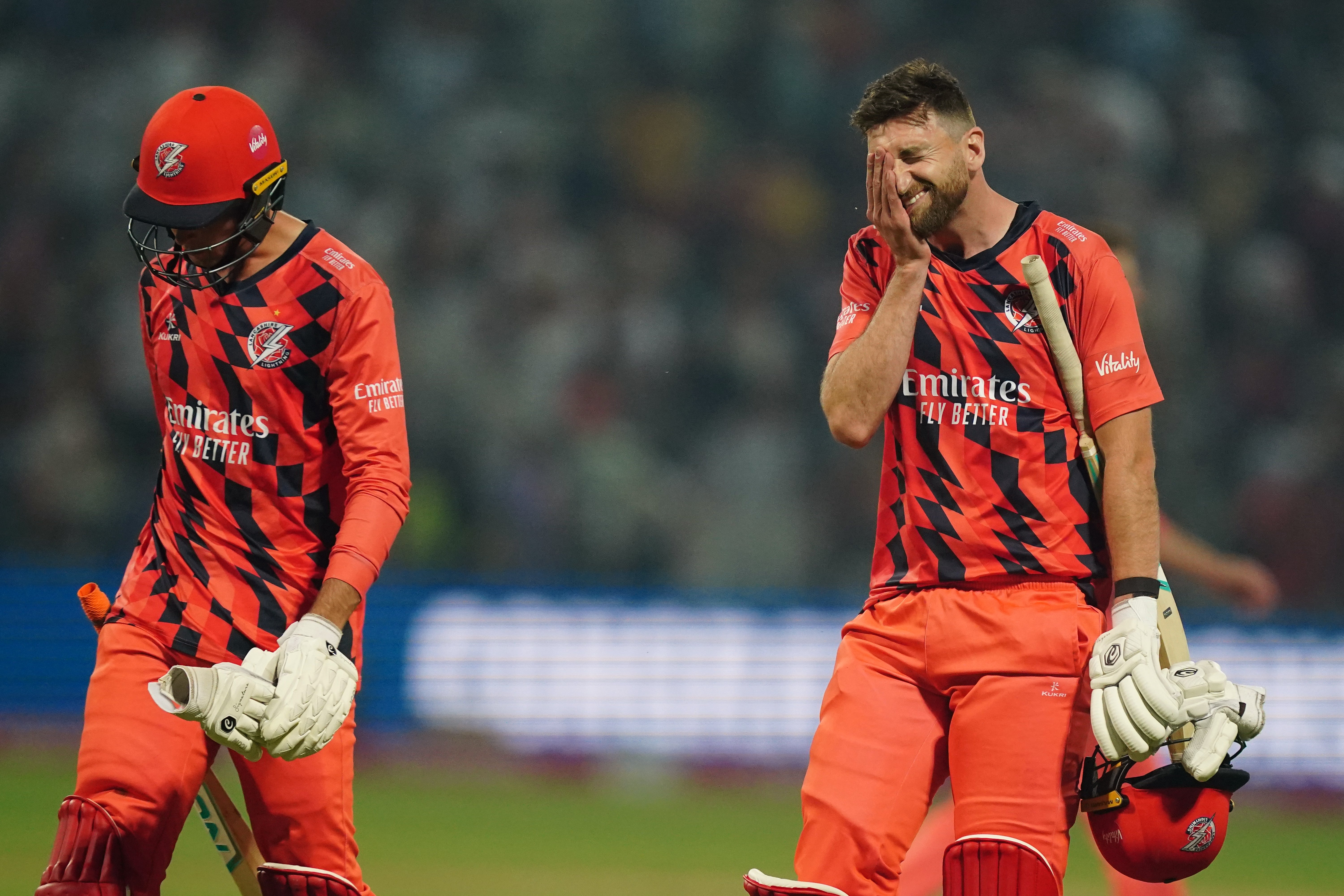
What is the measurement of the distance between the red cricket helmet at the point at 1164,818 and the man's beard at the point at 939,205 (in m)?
1.32

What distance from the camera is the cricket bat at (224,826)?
402cm

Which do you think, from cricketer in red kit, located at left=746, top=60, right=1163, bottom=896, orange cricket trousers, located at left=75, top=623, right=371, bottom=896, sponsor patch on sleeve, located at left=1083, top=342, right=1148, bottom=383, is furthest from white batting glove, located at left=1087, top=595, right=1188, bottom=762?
orange cricket trousers, located at left=75, top=623, right=371, bottom=896

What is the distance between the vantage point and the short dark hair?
3754mm

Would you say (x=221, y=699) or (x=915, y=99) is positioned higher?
(x=915, y=99)

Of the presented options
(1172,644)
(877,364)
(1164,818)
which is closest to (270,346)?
(877,364)

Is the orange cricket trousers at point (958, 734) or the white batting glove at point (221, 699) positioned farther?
the orange cricket trousers at point (958, 734)

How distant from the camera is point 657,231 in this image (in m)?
12.8

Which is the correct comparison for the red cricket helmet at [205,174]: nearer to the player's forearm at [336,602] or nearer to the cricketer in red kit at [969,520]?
the player's forearm at [336,602]

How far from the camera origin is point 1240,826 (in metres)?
9.05

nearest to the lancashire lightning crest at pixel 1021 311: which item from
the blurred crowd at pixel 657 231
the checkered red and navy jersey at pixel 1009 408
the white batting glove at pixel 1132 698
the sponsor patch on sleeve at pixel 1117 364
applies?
the checkered red and navy jersey at pixel 1009 408

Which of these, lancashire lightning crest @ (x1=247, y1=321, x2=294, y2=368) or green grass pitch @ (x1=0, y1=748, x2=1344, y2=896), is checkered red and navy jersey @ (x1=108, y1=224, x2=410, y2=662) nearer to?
lancashire lightning crest @ (x1=247, y1=321, x2=294, y2=368)

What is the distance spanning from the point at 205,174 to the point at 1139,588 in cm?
242

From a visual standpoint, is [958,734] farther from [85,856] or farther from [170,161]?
[170,161]

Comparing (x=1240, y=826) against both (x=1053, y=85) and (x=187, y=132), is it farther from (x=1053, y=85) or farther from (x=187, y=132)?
(x=187, y=132)
